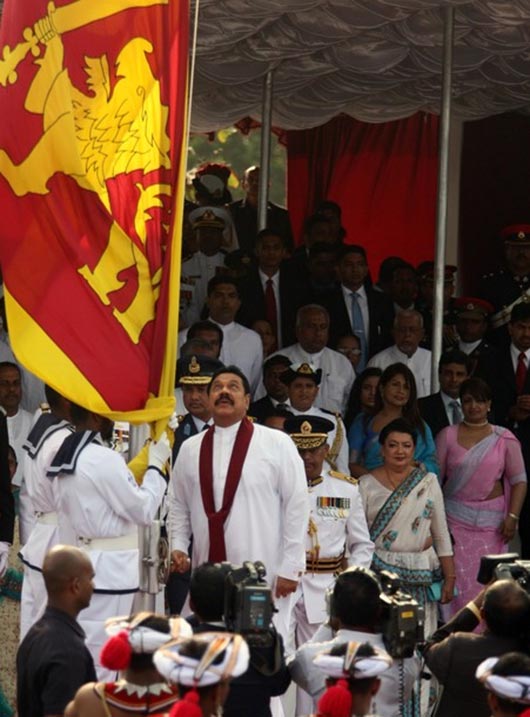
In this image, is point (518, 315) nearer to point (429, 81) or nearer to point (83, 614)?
point (429, 81)

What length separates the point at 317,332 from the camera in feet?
40.3

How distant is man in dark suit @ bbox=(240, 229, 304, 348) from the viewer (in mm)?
13273

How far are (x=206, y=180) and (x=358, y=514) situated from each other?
6599 millimetres

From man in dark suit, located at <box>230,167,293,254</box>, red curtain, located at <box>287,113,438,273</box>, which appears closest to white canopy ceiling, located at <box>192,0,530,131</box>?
man in dark suit, located at <box>230,167,293,254</box>

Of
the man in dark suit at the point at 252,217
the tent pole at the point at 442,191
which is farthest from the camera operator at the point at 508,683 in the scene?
the man in dark suit at the point at 252,217

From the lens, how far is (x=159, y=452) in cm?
870

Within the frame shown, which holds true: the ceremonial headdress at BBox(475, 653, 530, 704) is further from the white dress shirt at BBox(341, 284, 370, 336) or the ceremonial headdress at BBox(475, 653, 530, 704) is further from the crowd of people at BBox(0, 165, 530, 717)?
the white dress shirt at BBox(341, 284, 370, 336)

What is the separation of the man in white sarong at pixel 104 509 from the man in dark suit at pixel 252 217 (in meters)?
6.27

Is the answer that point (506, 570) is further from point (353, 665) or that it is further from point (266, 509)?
point (266, 509)

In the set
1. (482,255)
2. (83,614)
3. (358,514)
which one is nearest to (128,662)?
(83,614)

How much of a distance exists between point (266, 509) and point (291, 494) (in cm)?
14

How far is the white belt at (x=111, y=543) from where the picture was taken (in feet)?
28.3

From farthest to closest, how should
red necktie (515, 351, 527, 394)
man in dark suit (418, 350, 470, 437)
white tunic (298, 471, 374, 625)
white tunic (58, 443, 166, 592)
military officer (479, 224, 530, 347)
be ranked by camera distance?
military officer (479, 224, 530, 347)
red necktie (515, 351, 527, 394)
man in dark suit (418, 350, 470, 437)
white tunic (298, 471, 374, 625)
white tunic (58, 443, 166, 592)

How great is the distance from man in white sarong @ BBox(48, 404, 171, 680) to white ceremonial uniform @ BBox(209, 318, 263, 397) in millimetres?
3624
